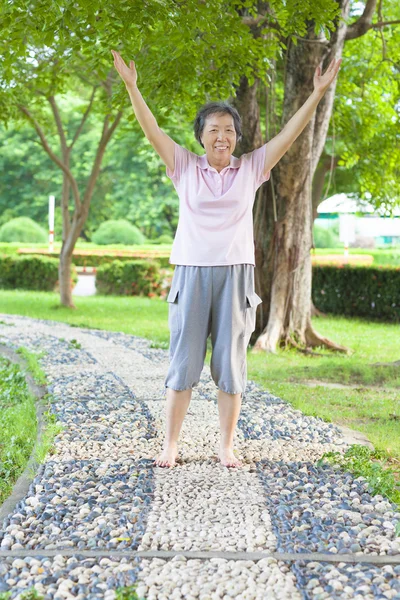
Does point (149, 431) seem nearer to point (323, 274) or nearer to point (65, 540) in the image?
point (65, 540)

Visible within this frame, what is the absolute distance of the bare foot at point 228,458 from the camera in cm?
378

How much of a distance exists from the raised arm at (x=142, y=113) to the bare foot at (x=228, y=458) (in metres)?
1.36

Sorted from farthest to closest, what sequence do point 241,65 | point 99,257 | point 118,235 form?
point 118,235 → point 99,257 → point 241,65

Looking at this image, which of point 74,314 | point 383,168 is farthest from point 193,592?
point 74,314

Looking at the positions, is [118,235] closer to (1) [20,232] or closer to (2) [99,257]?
(1) [20,232]

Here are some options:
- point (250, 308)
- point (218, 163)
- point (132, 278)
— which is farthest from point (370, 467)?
point (132, 278)

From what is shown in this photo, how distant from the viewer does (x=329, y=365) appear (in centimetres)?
782

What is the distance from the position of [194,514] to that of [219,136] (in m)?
1.63

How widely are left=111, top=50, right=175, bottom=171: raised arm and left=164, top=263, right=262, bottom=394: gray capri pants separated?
1.76ft

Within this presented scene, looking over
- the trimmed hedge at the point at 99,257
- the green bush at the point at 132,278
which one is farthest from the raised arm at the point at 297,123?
the trimmed hedge at the point at 99,257

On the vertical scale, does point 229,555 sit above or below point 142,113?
below

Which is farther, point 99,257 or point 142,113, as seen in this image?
point 99,257

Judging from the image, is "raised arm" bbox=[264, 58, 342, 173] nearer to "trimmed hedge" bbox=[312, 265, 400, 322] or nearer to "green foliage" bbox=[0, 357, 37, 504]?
"green foliage" bbox=[0, 357, 37, 504]

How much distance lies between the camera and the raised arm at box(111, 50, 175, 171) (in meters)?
3.60
